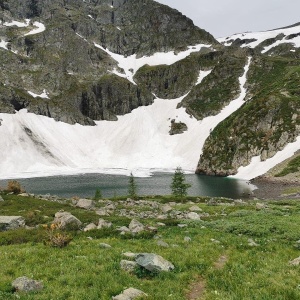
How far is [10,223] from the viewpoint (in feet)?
89.4

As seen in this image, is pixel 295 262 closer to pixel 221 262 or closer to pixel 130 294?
pixel 221 262

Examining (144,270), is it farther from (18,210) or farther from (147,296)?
(18,210)

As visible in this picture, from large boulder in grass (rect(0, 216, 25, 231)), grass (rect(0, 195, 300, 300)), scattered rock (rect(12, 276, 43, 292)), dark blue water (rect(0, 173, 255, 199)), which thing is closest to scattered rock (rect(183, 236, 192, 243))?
grass (rect(0, 195, 300, 300))

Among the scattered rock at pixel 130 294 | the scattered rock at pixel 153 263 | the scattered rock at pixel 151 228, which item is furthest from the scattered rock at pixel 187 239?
the scattered rock at pixel 130 294

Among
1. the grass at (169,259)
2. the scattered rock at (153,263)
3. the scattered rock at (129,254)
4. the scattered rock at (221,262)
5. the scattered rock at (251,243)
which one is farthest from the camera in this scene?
the scattered rock at (251,243)

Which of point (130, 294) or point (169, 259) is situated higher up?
point (130, 294)

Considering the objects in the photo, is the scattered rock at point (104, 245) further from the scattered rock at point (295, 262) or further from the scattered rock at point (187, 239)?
the scattered rock at point (295, 262)

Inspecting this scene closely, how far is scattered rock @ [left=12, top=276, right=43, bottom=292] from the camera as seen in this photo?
12039 millimetres

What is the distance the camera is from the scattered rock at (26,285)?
39.5 feet

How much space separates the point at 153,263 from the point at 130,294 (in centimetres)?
278

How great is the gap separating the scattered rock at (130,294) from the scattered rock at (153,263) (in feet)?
7.36

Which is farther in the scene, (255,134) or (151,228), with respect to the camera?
(255,134)

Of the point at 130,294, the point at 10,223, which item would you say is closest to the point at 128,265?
the point at 130,294

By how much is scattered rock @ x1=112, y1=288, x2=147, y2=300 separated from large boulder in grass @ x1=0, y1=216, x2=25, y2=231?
18.7 meters
